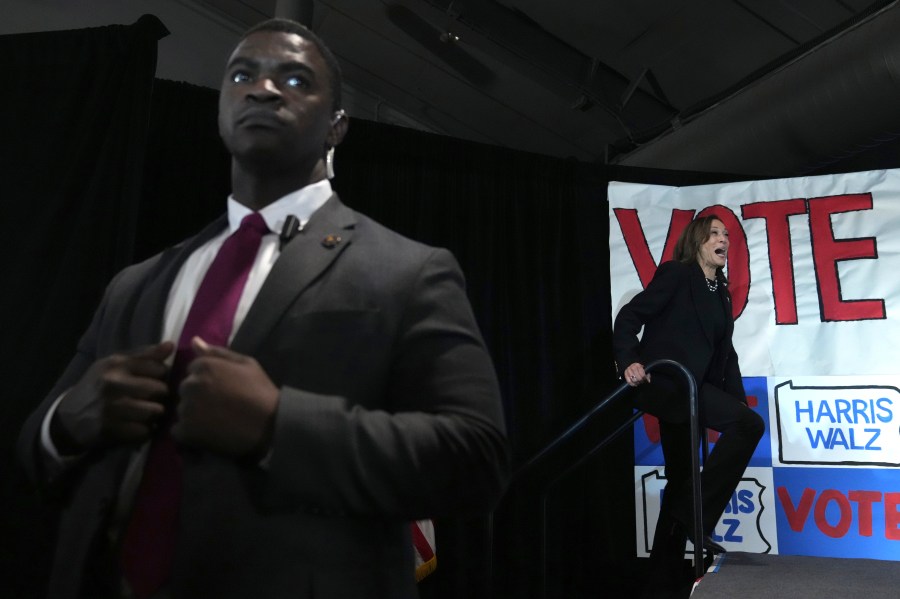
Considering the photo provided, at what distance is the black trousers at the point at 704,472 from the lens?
3.18 m

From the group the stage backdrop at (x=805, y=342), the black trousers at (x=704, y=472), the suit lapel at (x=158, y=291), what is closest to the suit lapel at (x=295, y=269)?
the suit lapel at (x=158, y=291)

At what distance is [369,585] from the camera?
799 mm

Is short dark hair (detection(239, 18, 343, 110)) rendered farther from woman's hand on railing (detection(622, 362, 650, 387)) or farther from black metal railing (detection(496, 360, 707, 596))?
woman's hand on railing (detection(622, 362, 650, 387))

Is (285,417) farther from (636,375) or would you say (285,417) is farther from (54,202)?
(54,202)

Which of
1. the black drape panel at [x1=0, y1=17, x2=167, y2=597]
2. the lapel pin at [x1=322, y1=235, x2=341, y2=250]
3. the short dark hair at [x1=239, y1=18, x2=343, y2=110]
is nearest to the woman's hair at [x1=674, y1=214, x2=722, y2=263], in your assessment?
Result: the black drape panel at [x1=0, y1=17, x2=167, y2=597]

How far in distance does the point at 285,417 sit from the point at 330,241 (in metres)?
0.23

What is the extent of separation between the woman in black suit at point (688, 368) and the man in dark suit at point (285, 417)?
2584 mm

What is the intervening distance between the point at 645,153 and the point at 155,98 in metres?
3.21

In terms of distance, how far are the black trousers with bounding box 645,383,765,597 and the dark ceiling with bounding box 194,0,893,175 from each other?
1.94 meters

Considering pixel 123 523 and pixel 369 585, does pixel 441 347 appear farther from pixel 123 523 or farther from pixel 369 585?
pixel 123 523

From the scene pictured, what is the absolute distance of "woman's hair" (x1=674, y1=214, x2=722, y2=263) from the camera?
4391 mm

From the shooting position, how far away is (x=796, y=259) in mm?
4820

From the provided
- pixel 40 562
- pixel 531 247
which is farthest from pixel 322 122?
pixel 531 247

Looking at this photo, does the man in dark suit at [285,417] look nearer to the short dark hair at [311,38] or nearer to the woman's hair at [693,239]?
the short dark hair at [311,38]
